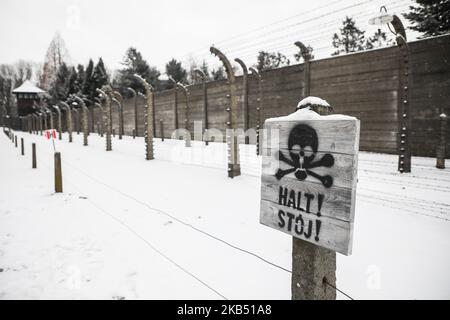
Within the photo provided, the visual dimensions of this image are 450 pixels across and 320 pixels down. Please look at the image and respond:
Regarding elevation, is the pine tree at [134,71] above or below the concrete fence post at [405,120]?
above

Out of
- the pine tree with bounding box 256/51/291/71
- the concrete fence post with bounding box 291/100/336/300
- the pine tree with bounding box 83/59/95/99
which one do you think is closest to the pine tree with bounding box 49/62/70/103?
the pine tree with bounding box 83/59/95/99

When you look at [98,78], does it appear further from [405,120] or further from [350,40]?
[405,120]

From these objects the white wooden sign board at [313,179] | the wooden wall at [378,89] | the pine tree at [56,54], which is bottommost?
the white wooden sign board at [313,179]

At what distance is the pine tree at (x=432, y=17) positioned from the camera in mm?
16922

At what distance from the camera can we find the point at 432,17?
1739 centimetres

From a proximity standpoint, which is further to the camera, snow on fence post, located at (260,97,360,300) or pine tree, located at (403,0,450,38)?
pine tree, located at (403,0,450,38)

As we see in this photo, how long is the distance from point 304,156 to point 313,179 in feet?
0.49

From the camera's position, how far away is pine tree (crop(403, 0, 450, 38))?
16922mm

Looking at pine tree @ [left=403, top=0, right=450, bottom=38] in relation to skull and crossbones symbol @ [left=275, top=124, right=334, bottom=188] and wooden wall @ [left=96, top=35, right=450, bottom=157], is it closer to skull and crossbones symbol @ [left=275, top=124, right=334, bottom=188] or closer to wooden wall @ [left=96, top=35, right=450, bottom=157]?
wooden wall @ [left=96, top=35, right=450, bottom=157]

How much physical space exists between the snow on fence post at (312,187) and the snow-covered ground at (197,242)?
2.86 ft

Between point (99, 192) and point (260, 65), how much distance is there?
114 feet

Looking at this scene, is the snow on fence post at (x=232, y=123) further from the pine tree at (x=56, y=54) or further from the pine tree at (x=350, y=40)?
the pine tree at (x=56, y=54)

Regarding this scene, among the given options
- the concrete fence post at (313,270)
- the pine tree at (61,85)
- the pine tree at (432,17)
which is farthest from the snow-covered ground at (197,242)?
the pine tree at (61,85)

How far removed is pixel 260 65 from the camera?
1465 inches
